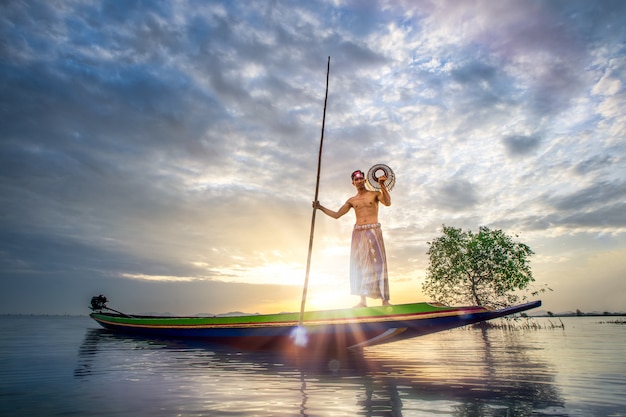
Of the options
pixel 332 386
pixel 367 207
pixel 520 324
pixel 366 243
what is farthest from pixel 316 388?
pixel 520 324

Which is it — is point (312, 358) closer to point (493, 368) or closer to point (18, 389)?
point (493, 368)

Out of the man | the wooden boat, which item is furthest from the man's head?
the wooden boat

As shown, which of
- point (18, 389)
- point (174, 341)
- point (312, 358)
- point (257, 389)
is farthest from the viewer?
point (174, 341)

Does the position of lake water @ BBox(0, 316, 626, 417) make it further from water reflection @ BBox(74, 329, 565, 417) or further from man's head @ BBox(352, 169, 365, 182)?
man's head @ BBox(352, 169, 365, 182)

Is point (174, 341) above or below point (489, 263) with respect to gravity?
Result: below

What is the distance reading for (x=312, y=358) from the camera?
988 centimetres

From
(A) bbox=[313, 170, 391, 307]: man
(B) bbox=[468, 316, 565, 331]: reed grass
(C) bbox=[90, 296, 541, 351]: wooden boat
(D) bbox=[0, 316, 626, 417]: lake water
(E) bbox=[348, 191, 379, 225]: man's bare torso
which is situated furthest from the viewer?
(B) bbox=[468, 316, 565, 331]: reed grass

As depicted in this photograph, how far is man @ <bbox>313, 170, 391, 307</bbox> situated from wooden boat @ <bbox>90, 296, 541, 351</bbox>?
83 centimetres

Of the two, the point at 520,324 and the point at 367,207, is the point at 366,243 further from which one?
the point at 520,324

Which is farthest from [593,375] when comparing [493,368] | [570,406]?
[570,406]

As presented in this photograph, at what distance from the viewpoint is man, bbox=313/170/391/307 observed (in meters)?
9.79

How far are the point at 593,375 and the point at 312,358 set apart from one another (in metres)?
6.54

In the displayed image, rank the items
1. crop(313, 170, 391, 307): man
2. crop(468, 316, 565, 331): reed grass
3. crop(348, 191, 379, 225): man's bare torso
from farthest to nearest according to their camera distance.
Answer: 1. crop(468, 316, 565, 331): reed grass
2. crop(348, 191, 379, 225): man's bare torso
3. crop(313, 170, 391, 307): man

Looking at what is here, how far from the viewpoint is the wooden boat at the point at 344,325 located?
328 inches
